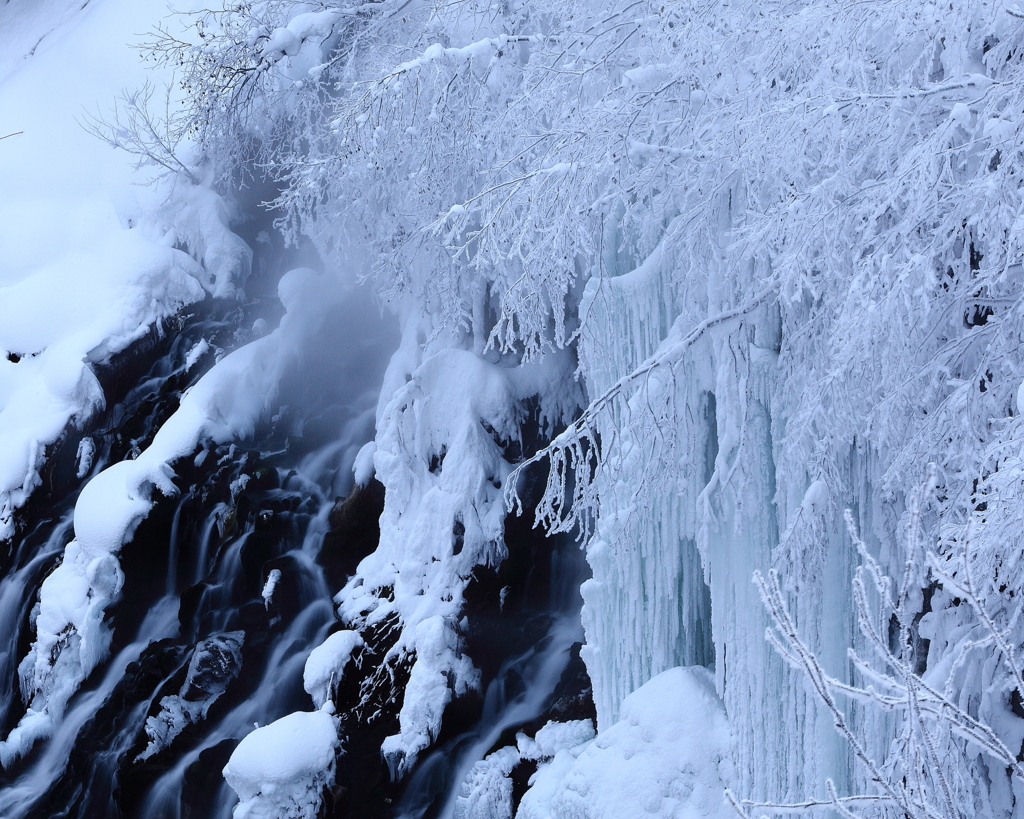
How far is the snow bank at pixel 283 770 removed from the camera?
20.4 feet

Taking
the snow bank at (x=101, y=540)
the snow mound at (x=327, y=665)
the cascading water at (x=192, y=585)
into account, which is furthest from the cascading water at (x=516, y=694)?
the snow bank at (x=101, y=540)

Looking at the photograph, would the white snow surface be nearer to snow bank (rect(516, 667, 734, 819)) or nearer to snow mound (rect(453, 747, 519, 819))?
snow mound (rect(453, 747, 519, 819))

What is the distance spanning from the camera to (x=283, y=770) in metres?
6.25

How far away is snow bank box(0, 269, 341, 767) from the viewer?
26.2 ft

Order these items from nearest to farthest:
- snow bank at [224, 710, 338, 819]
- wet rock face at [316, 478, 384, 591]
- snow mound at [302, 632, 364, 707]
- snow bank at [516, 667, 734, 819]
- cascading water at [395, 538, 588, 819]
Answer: snow bank at [516, 667, 734, 819] → snow bank at [224, 710, 338, 819] → cascading water at [395, 538, 588, 819] → snow mound at [302, 632, 364, 707] → wet rock face at [316, 478, 384, 591]

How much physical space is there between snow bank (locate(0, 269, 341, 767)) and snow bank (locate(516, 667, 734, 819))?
578 centimetres

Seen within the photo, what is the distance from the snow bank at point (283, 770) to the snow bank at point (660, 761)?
271 cm

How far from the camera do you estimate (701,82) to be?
3.51m

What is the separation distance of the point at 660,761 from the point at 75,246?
1021cm

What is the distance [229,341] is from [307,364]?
3.48ft

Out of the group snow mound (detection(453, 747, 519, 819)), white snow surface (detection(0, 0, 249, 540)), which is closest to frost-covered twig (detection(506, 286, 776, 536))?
snow mound (detection(453, 747, 519, 819))

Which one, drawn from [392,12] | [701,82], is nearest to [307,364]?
[392,12]

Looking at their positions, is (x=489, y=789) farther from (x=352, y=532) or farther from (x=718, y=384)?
(x=718, y=384)

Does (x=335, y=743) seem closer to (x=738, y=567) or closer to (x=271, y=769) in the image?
(x=271, y=769)
